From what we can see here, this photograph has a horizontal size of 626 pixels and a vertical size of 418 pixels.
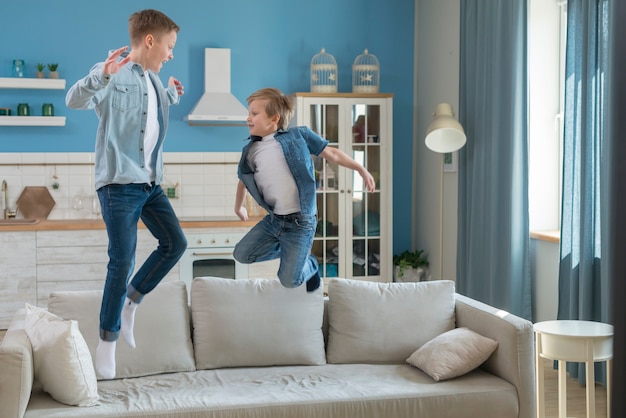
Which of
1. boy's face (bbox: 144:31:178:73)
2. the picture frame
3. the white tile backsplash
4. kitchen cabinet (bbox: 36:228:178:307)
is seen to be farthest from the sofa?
the white tile backsplash

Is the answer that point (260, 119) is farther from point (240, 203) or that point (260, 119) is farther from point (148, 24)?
point (148, 24)

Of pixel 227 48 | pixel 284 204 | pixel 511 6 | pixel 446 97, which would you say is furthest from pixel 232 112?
pixel 284 204

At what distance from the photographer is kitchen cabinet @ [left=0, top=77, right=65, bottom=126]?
21.0 feet

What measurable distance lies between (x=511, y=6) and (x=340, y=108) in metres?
1.88

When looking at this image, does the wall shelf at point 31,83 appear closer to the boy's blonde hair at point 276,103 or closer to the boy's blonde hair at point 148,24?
the boy's blonde hair at point 276,103

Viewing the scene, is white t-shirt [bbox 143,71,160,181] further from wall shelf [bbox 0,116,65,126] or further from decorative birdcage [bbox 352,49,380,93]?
decorative birdcage [bbox 352,49,380,93]

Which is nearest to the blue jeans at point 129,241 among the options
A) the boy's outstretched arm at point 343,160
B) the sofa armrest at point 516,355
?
the boy's outstretched arm at point 343,160

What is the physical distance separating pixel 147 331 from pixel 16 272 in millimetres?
2862

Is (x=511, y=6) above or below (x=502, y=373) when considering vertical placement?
above

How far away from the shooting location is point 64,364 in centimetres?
311

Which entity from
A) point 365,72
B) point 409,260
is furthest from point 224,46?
point 409,260

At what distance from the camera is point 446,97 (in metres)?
6.81

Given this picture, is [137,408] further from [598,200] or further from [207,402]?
[598,200]

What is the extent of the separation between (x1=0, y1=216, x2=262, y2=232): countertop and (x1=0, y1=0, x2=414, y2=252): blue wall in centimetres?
76
